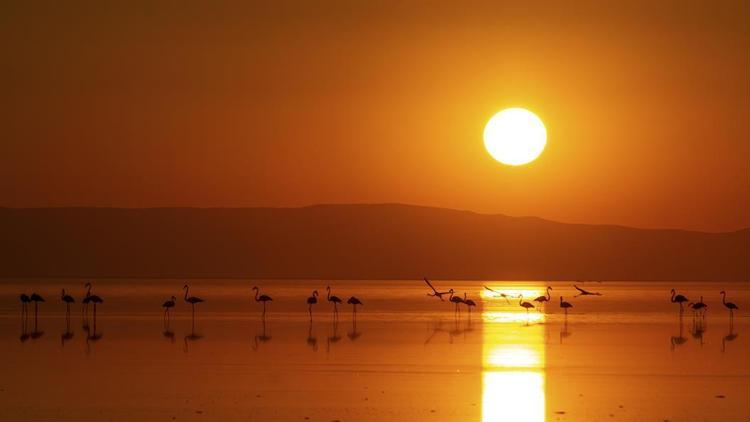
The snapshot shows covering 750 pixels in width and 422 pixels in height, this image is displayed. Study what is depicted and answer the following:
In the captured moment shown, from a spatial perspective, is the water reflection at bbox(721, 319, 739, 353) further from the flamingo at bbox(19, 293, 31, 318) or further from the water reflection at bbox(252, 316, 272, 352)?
the flamingo at bbox(19, 293, 31, 318)

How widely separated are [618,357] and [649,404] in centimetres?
560

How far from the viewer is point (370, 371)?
663 inches

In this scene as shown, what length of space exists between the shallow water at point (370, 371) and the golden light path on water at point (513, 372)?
0.10 feet

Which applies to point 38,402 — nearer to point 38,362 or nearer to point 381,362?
point 38,362

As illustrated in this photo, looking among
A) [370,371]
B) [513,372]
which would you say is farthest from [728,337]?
[370,371]

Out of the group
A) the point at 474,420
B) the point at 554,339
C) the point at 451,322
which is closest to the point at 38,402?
the point at 474,420

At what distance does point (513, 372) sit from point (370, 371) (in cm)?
215

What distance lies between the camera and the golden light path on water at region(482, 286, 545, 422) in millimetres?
12930

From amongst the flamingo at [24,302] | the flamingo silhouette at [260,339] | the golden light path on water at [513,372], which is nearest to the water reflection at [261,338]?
the flamingo silhouette at [260,339]

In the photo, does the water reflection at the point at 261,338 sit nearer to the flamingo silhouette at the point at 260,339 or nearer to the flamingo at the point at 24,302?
the flamingo silhouette at the point at 260,339

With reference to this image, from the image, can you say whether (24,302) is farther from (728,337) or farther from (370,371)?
(728,337)

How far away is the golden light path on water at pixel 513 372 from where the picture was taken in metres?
12.9

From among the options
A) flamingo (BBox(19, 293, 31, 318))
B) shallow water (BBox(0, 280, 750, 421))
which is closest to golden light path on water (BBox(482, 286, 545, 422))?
shallow water (BBox(0, 280, 750, 421))

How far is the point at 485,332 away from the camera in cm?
2588
